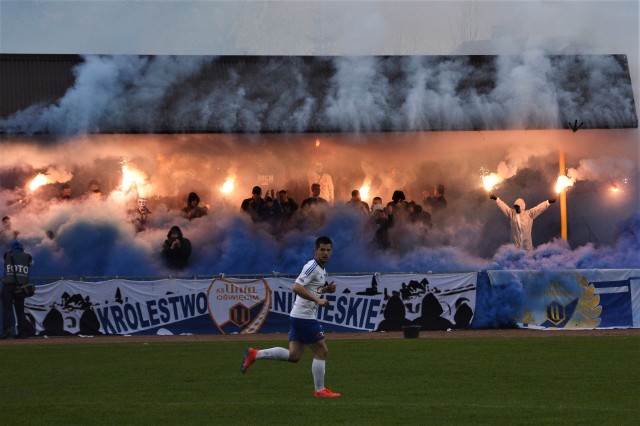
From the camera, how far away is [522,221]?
95.8ft

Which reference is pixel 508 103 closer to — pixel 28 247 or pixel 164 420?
pixel 28 247

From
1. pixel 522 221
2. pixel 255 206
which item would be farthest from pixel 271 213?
pixel 522 221

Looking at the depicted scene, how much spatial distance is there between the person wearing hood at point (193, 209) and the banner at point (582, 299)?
390 inches

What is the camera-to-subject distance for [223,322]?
76.1 feet

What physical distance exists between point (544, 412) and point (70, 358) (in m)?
9.62

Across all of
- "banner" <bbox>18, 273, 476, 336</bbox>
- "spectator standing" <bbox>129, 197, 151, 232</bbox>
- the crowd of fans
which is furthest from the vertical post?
"spectator standing" <bbox>129, 197, 151, 232</bbox>

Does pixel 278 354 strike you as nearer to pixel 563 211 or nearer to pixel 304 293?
pixel 304 293

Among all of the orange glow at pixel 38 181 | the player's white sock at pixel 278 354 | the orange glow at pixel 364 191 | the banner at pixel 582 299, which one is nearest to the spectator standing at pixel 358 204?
the orange glow at pixel 364 191

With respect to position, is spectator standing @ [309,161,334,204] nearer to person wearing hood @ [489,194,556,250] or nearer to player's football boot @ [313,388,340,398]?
person wearing hood @ [489,194,556,250]

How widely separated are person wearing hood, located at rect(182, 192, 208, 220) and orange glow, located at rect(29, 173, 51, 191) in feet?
12.9

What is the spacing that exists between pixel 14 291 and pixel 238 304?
16.4 ft

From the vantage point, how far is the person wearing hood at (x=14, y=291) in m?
23.3

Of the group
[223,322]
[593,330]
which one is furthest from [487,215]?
[223,322]

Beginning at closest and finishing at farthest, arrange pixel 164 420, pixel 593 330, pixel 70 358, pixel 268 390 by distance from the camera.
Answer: pixel 164 420
pixel 268 390
pixel 70 358
pixel 593 330
